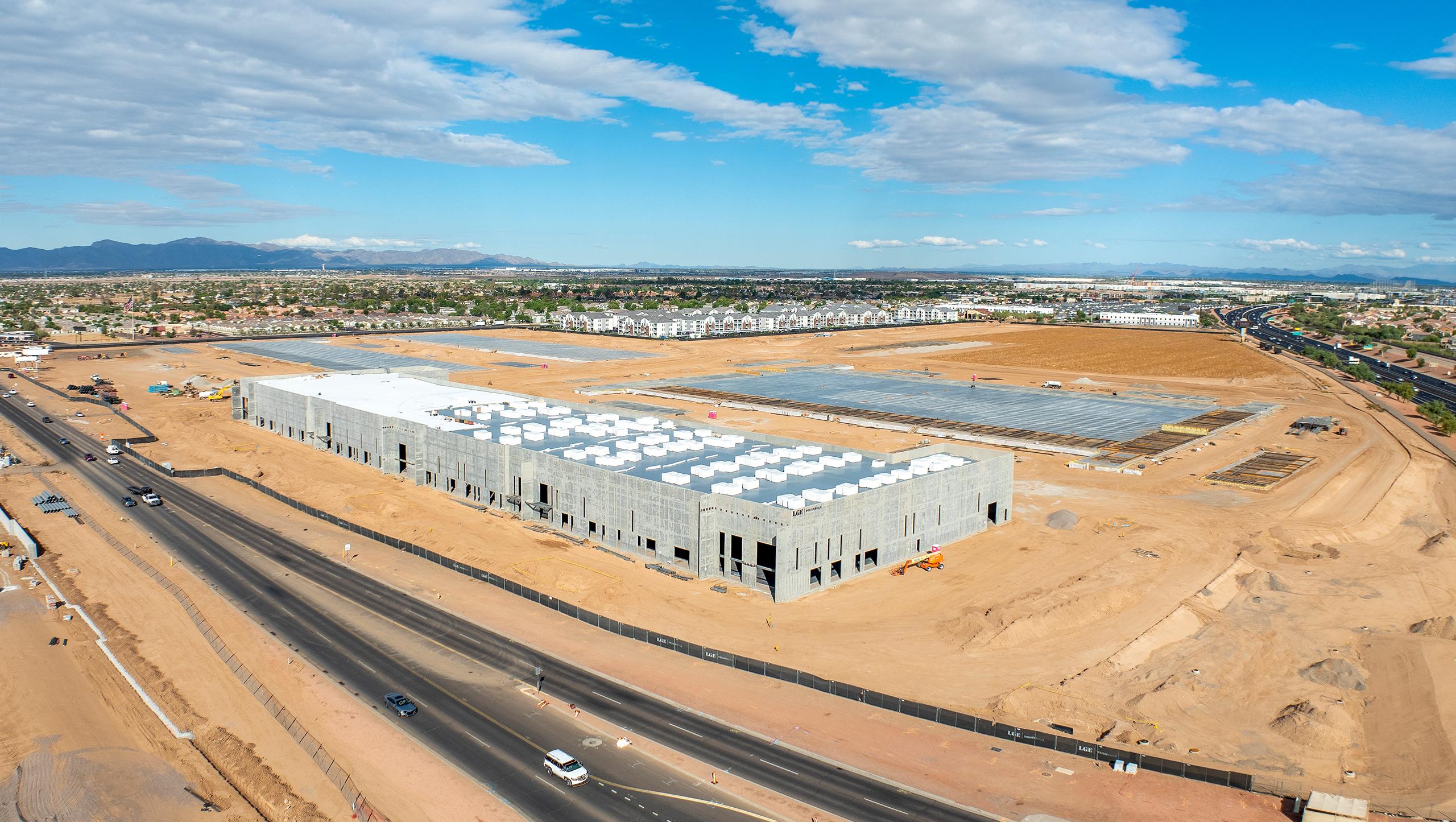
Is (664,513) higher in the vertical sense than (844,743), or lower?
higher

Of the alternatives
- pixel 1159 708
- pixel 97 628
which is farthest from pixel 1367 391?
pixel 97 628

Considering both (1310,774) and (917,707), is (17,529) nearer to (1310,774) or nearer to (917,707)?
(917,707)

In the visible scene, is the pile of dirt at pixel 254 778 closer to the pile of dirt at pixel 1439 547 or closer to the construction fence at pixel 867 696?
the construction fence at pixel 867 696

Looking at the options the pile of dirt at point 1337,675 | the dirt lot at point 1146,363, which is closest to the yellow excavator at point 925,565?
the pile of dirt at point 1337,675

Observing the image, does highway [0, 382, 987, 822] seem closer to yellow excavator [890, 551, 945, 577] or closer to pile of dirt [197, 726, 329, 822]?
pile of dirt [197, 726, 329, 822]

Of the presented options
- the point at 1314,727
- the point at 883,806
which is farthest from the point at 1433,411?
the point at 883,806

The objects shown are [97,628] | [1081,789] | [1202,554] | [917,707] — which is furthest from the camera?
[1202,554]

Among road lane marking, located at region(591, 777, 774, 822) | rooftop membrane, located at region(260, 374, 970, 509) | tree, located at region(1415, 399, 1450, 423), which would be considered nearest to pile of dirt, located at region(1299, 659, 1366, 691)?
rooftop membrane, located at region(260, 374, 970, 509)
